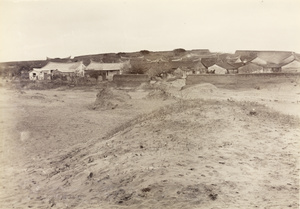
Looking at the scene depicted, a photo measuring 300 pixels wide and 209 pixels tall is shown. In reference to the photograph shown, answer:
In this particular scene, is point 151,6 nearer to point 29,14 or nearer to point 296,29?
point 29,14

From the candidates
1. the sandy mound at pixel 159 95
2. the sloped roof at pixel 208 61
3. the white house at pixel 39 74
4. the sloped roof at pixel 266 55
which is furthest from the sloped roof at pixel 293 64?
the white house at pixel 39 74

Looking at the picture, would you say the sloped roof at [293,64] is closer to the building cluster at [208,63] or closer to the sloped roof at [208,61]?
the building cluster at [208,63]

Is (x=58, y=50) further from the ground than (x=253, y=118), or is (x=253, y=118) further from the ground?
(x=58, y=50)

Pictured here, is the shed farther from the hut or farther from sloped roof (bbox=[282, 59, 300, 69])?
the hut

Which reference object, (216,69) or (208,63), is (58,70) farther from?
(216,69)

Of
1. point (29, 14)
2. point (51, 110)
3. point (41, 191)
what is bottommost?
point (41, 191)

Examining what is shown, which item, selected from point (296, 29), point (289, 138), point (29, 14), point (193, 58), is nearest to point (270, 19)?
point (296, 29)
